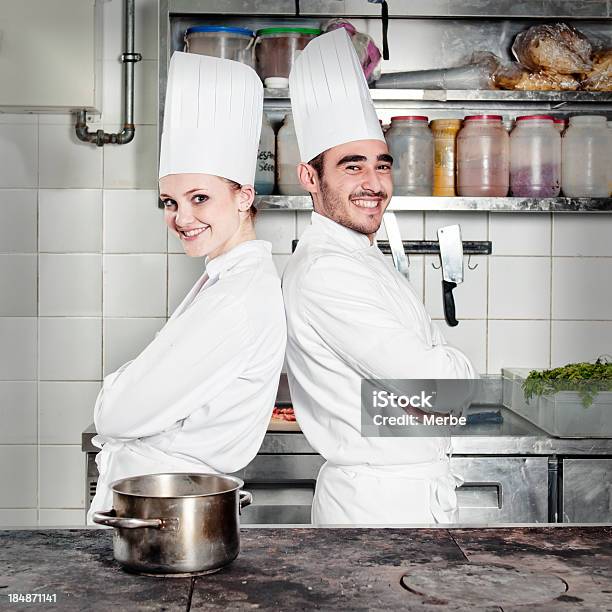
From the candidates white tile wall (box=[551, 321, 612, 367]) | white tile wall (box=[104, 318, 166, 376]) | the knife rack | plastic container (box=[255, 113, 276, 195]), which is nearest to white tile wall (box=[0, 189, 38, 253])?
white tile wall (box=[104, 318, 166, 376])

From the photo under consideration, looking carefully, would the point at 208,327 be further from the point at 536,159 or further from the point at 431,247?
the point at 536,159

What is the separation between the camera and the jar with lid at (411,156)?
106 inches

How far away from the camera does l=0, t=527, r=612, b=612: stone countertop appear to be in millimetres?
1034

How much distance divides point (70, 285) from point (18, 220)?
0.87 feet

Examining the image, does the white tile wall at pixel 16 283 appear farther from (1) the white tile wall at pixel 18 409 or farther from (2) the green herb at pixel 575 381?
(2) the green herb at pixel 575 381

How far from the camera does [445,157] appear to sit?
2.76 m

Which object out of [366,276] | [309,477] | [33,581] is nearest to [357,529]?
[33,581]

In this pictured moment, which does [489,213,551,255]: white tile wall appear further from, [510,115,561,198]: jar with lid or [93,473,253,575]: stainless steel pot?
[93,473,253,575]: stainless steel pot

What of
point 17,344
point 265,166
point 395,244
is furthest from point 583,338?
point 17,344

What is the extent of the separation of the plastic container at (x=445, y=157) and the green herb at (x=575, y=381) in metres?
0.62

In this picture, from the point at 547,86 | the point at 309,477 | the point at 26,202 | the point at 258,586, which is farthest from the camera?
the point at 26,202

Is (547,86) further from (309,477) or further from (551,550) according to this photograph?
(551,550)

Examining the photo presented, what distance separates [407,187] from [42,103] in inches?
44.6

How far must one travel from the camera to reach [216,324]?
5.41 feet
